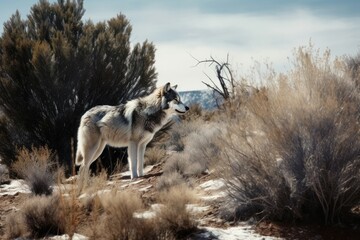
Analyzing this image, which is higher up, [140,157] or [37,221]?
[140,157]

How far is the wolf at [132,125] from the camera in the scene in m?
9.94

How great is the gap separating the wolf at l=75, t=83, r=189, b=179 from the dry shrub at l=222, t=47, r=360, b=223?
4297mm

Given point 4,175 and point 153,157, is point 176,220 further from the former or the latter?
point 4,175

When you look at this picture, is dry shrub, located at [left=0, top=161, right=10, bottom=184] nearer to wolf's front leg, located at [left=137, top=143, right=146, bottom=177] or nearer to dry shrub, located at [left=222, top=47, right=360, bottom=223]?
wolf's front leg, located at [left=137, top=143, right=146, bottom=177]

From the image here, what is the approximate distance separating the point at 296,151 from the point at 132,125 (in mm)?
5137

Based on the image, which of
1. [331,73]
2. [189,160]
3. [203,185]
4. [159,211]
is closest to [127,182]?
[189,160]

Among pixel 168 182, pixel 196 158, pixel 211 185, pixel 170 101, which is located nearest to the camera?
pixel 211 185

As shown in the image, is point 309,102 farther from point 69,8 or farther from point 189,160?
point 69,8

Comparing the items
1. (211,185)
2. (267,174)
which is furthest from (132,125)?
(267,174)

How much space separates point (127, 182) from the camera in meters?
9.37

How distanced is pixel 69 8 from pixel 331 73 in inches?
450

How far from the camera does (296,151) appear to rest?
17.5 feet

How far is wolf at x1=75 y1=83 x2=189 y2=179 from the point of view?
32.6ft

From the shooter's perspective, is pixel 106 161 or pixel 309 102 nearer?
pixel 309 102
